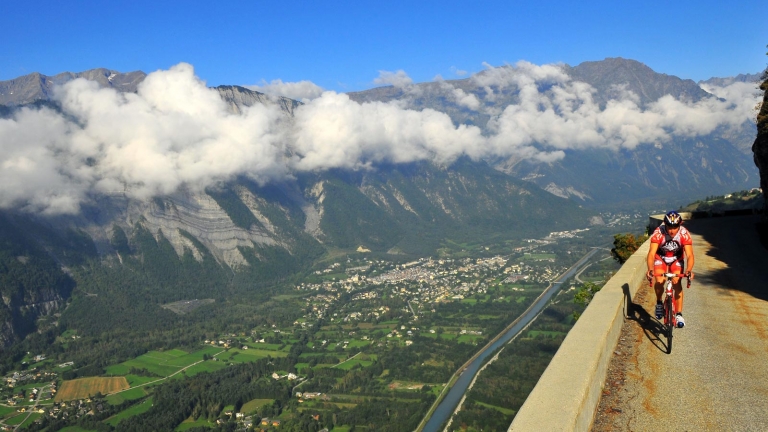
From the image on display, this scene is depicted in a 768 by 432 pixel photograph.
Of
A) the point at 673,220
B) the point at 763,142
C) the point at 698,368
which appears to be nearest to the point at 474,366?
the point at 763,142

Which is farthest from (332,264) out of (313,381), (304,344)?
(313,381)

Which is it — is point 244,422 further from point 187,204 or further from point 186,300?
point 187,204

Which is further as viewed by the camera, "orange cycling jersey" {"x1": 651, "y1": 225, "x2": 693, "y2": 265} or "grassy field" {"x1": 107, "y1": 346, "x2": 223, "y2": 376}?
"grassy field" {"x1": 107, "y1": 346, "x2": 223, "y2": 376}

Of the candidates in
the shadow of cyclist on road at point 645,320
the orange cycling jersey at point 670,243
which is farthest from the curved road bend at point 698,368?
the orange cycling jersey at point 670,243

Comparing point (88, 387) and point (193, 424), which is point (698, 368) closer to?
point (193, 424)

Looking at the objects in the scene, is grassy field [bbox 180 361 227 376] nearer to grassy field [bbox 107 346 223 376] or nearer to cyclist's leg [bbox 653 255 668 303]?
Result: grassy field [bbox 107 346 223 376]

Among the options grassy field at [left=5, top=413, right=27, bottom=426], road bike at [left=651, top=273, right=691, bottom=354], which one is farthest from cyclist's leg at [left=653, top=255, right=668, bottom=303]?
grassy field at [left=5, top=413, right=27, bottom=426]

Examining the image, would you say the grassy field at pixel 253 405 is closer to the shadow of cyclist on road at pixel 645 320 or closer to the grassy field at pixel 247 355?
the grassy field at pixel 247 355
